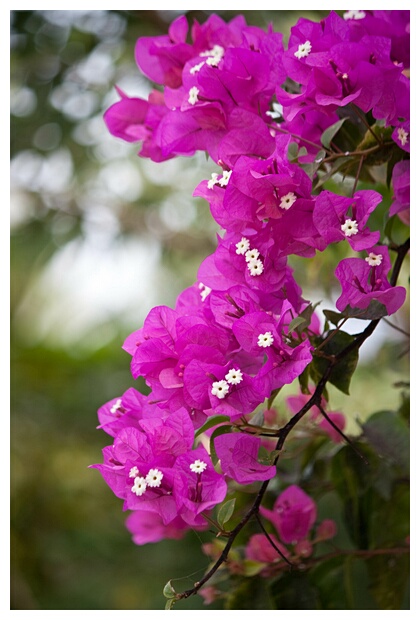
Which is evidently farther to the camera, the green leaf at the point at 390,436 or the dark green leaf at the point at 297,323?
the green leaf at the point at 390,436

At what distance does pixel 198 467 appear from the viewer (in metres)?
0.42

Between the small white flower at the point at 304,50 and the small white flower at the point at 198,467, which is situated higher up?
the small white flower at the point at 304,50

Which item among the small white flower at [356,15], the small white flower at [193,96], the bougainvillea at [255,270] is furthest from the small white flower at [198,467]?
the small white flower at [356,15]

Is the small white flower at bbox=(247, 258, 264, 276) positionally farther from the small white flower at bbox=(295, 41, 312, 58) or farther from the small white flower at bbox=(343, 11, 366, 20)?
the small white flower at bbox=(343, 11, 366, 20)

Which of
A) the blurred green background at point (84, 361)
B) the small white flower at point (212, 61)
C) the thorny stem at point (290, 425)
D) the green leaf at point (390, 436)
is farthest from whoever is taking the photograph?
the blurred green background at point (84, 361)

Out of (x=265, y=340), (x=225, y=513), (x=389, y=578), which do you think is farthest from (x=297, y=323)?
(x=389, y=578)

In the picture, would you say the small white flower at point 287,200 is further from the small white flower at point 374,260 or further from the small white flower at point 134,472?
the small white flower at point 134,472

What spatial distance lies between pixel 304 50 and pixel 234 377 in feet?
0.75

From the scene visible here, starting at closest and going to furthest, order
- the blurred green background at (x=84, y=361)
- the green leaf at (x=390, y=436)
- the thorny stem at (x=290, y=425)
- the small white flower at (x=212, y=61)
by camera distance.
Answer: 1. the thorny stem at (x=290, y=425)
2. the small white flower at (x=212, y=61)
3. the green leaf at (x=390, y=436)
4. the blurred green background at (x=84, y=361)

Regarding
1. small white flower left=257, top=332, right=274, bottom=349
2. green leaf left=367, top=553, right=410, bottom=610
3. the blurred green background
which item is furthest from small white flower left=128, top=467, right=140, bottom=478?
the blurred green background

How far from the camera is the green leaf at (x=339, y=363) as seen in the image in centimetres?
49

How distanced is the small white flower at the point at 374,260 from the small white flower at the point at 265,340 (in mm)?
82
